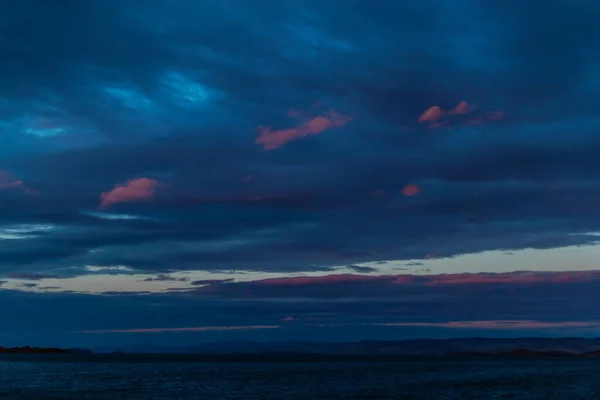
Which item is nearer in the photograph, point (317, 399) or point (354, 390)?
point (317, 399)

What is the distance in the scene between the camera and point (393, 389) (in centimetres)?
10956

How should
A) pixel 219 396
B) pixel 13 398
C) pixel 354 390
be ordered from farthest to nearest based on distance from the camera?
pixel 354 390 < pixel 219 396 < pixel 13 398

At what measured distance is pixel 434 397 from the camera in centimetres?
9269

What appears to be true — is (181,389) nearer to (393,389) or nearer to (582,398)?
(393,389)

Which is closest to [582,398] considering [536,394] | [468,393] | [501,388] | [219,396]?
[536,394]

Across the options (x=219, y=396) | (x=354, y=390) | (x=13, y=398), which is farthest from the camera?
(x=354, y=390)

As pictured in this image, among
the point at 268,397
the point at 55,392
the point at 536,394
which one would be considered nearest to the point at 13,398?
the point at 55,392

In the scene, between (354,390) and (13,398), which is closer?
(13,398)

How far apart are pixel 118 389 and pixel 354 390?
37.6 m

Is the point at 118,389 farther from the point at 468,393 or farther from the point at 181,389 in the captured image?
the point at 468,393

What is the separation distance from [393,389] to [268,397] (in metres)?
25.5

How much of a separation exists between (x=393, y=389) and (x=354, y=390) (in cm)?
664

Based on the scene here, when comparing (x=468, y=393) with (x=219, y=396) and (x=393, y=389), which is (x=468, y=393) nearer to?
(x=393, y=389)

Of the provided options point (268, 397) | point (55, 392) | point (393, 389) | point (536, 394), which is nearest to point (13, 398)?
point (55, 392)
